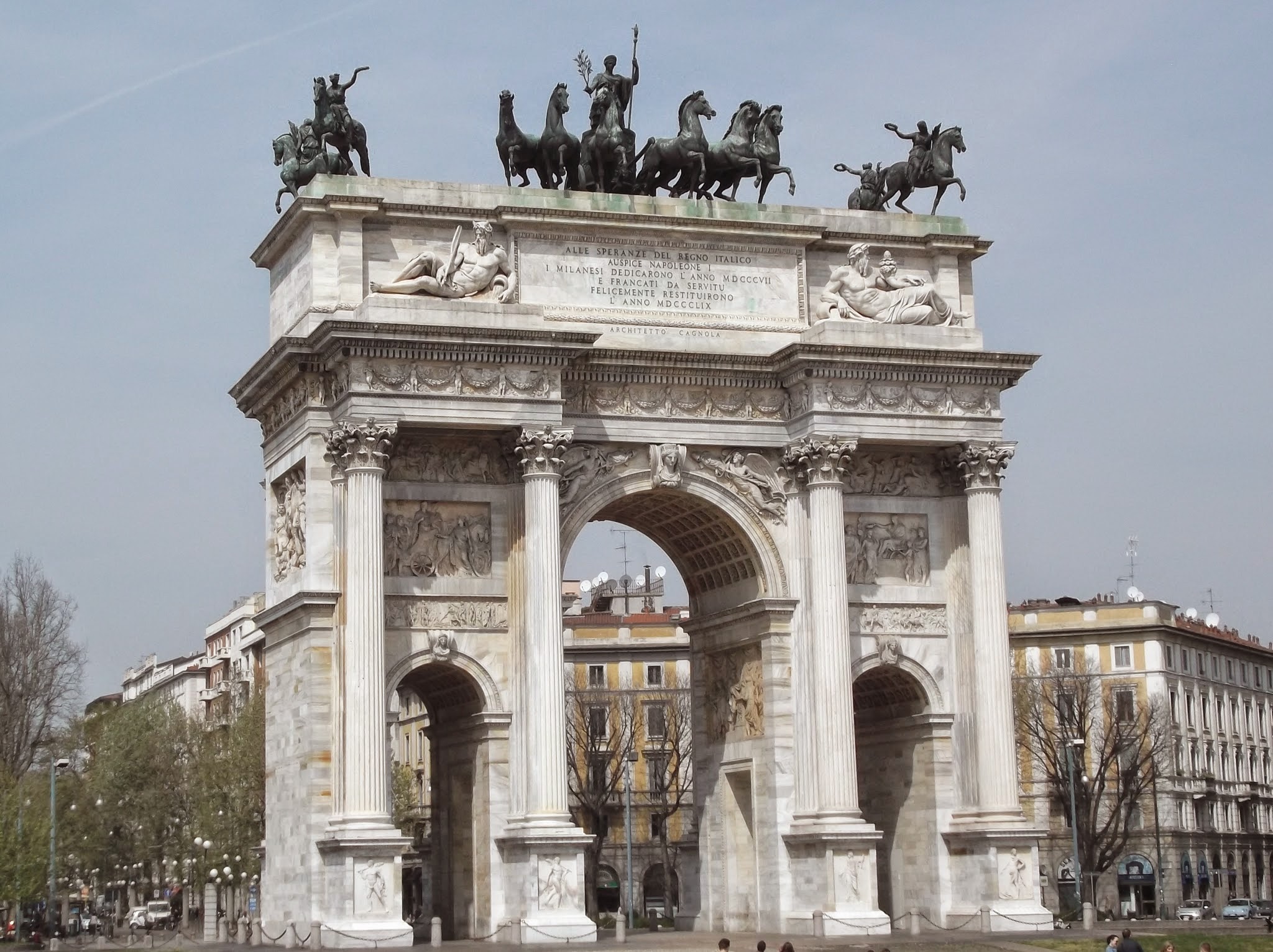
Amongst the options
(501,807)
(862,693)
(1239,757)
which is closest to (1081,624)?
(1239,757)

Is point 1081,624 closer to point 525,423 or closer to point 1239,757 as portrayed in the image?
point 1239,757

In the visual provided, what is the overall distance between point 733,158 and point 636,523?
27.8 feet

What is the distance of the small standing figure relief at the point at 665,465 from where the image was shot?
45.4 m

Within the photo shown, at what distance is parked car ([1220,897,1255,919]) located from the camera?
3290 inches

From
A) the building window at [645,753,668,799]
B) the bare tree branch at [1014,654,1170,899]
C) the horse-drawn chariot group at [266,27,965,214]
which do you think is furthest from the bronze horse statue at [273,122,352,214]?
the building window at [645,753,668,799]

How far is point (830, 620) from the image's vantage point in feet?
148

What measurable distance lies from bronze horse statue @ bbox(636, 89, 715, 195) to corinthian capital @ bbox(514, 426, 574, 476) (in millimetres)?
6968

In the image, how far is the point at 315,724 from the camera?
4284 cm

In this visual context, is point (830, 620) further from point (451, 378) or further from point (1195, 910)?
point (1195, 910)

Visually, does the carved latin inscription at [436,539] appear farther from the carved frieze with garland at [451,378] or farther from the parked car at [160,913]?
the parked car at [160,913]

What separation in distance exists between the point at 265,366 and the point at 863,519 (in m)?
13.2

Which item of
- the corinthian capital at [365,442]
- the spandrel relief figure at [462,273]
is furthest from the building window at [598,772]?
the corinthian capital at [365,442]

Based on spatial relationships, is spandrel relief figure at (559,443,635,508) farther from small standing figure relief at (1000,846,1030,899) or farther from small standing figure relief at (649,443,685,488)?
small standing figure relief at (1000,846,1030,899)

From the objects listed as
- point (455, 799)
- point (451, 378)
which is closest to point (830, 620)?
point (455, 799)
